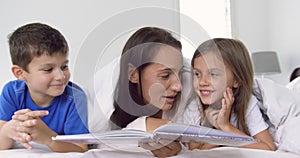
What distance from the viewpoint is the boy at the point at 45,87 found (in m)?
1.04

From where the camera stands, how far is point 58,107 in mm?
1094

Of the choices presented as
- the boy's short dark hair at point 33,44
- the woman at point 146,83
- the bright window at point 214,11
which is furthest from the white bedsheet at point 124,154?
the bright window at point 214,11

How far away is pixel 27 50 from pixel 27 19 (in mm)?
1661

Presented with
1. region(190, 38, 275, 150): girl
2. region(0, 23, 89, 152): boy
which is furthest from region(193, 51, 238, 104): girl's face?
region(0, 23, 89, 152): boy

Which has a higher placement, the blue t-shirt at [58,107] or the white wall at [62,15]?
the white wall at [62,15]

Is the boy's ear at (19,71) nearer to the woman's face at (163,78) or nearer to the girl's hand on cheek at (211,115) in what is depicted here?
the woman's face at (163,78)

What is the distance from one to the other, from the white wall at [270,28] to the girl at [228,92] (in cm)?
196

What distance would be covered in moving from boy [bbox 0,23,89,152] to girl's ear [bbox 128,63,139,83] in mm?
138

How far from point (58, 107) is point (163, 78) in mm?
359

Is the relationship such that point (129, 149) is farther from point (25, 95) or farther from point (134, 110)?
point (25, 95)

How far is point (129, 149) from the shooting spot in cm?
84

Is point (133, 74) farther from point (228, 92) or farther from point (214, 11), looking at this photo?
point (214, 11)

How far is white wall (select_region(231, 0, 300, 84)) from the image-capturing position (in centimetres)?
293

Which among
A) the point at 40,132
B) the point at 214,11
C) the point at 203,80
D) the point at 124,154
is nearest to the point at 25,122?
the point at 40,132
